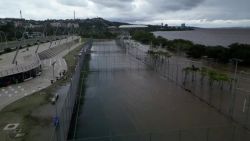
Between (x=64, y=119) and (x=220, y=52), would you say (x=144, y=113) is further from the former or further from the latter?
(x=220, y=52)

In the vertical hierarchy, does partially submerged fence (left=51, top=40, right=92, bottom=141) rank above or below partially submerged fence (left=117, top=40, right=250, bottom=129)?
above

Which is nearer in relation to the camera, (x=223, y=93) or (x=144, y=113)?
(x=144, y=113)

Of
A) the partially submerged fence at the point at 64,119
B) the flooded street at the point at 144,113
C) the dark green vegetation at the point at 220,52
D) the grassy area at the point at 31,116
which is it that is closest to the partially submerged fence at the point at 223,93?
the flooded street at the point at 144,113

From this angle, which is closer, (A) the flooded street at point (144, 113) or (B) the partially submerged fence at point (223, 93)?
(A) the flooded street at point (144, 113)

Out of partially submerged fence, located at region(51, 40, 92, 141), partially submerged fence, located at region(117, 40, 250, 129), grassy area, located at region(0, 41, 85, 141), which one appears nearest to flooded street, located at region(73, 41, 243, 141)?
partially submerged fence, located at region(117, 40, 250, 129)

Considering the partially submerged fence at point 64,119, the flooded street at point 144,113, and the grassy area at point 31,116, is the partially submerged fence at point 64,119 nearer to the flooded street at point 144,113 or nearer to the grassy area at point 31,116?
the grassy area at point 31,116

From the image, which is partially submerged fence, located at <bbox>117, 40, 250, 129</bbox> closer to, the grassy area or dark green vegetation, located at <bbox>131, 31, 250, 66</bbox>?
the grassy area

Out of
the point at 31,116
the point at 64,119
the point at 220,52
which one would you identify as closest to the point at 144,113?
the point at 64,119
